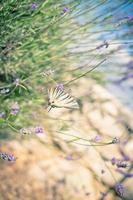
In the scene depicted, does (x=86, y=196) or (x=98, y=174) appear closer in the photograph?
(x=86, y=196)

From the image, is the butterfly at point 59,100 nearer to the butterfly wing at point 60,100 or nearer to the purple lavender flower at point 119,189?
the butterfly wing at point 60,100

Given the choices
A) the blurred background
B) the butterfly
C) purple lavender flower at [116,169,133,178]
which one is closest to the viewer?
the butterfly

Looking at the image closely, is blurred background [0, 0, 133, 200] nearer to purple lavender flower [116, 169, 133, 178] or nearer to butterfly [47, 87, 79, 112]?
purple lavender flower [116, 169, 133, 178]

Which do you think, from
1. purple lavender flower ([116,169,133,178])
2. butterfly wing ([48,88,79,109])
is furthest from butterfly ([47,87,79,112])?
purple lavender flower ([116,169,133,178])

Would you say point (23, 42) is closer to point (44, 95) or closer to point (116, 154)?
point (44, 95)

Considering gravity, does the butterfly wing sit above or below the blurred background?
above

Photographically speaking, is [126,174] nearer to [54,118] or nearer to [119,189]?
[119,189]

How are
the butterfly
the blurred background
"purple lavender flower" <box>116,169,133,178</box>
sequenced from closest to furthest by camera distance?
the butterfly < the blurred background < "purple lavender flower" <box>116,169,133,178</box>

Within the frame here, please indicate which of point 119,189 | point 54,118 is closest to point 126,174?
point 119,189

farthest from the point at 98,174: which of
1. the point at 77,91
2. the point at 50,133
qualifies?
the point at 77,91
